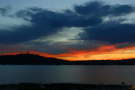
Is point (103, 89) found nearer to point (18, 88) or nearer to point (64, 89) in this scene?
point (64, 89)

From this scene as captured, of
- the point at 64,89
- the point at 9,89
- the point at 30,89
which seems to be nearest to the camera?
the point at 9,89

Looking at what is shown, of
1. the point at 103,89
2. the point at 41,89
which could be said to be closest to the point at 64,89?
the point at 41,89

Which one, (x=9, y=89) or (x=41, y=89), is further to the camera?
(x=41, y=89)

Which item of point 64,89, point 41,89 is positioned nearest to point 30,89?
point 41,89

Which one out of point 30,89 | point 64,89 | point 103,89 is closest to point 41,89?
point 30,89

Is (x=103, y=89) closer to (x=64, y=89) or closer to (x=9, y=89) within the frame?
(x=64, y=89)

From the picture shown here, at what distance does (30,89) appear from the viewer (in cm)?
4684

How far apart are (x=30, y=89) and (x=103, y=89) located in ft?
52.0

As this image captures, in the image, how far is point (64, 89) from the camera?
181ft

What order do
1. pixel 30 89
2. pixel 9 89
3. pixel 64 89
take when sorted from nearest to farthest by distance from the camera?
pixel 9 89
pixel 30 89
pixel 64 89

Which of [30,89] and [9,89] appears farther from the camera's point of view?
[30,89]

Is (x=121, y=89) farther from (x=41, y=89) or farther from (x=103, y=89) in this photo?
(x=41, y=89)

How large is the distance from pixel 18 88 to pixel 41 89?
5268 millimetres

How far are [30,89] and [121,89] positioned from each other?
2001cm
